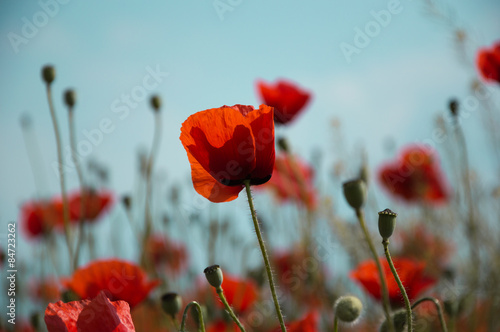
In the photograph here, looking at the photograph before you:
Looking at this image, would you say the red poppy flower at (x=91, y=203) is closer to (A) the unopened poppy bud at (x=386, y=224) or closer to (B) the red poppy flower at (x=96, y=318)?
(B) the red poppy flower at (x=96, y=318)

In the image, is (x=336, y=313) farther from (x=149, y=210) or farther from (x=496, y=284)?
(x=496, y=284)

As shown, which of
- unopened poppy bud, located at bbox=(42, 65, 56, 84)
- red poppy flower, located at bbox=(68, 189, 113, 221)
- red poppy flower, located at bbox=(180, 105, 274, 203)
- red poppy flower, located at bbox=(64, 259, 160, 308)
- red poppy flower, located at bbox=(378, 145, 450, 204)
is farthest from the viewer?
red poppy flower, located at bbox=(378, 145, 450, 204)

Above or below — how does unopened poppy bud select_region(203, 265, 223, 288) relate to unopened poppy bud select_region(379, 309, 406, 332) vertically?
above

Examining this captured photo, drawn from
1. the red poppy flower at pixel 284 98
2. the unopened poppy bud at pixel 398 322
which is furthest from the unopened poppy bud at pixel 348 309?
the red poppy flower at pixel 284 98

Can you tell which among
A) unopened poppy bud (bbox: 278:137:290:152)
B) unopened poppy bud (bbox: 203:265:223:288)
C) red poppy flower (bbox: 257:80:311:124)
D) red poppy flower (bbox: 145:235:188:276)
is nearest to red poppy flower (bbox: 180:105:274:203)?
unopened poppy bud (bbox: 203:265:223:288)

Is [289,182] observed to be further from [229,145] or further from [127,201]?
[229,145]

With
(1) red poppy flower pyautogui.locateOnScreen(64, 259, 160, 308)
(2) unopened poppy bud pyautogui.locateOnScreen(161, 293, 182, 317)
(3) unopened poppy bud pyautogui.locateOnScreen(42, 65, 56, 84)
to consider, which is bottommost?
(2) unopened poppy bud pyautogui.locateOnScreen(161, 293, 182, 317)

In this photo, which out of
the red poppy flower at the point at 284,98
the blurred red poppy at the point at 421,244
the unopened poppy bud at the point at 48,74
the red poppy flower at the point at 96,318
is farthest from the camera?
the blurred red poppy at the point at 421,244

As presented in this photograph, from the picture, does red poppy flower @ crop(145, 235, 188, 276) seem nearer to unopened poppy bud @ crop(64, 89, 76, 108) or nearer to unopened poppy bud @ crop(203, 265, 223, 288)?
unopened poppy bud @ crop(64, 89, 76, 108)
